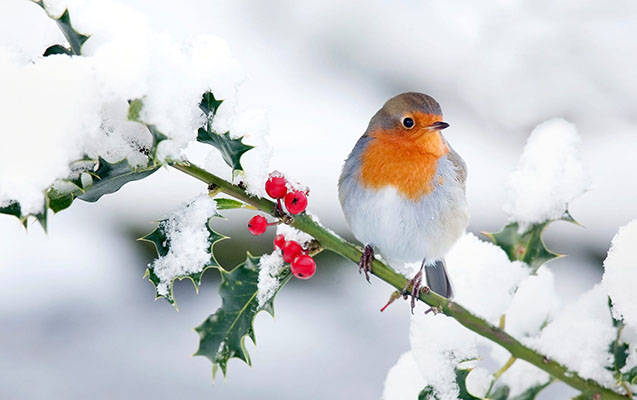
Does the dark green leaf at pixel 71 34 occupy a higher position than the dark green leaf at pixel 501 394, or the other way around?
the dark green leaf at pixel 501 394

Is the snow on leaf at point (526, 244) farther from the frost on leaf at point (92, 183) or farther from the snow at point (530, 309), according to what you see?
the frost on leaf at point (92, 183)

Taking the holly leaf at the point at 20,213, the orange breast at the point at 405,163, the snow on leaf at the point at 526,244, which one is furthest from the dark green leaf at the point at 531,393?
the holly leaf at the point at 20,213

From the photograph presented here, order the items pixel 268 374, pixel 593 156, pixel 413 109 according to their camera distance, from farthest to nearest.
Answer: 1. pixel 593 156
2. pixel 268 374
3. pixel 413 109

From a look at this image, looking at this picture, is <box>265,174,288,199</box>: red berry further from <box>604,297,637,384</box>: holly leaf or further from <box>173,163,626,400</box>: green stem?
<box>604,297,637,384</box>: holly leaf

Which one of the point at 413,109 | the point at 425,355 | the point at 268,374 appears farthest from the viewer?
the point at 268,374

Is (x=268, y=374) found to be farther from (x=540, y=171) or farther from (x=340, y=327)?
(x=540, y=171)

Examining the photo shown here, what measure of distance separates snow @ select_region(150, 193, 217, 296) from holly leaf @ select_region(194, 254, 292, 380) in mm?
79

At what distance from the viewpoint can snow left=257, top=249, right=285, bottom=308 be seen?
1070 mm

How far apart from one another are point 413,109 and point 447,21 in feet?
9.06

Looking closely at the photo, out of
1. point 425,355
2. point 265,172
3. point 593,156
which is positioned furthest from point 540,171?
point 593,156

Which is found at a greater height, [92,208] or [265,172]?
[265,172]

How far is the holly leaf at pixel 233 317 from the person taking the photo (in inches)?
41.0

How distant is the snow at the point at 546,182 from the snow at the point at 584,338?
0.64ft

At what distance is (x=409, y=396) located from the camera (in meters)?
1.34
